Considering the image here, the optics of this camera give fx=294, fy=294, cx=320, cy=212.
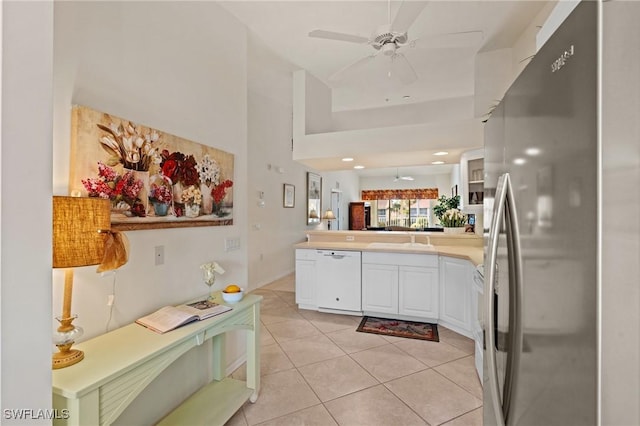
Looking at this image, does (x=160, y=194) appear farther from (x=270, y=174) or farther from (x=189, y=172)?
(x=270, y=174)

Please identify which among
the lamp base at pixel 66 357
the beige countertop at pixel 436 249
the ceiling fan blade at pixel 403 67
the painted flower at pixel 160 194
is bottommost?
the lamp base at pixel 66 357

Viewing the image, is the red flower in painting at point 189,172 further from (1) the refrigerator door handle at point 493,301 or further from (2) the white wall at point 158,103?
(1) the refrigerator door handle at point 493,301

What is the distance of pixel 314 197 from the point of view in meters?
7.48

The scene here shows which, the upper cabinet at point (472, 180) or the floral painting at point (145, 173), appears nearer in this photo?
the floral painting at point (145, 173)

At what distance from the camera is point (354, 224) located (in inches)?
445

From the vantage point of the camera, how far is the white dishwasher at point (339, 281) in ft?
12.4

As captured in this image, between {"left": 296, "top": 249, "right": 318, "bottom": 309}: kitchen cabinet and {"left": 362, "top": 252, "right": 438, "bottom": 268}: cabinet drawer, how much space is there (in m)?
0.73

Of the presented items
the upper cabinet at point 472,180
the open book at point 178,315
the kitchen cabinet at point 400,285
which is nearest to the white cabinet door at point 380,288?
the kitchen cabinet at point 400,285

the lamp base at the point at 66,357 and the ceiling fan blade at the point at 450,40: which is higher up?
the ceiling fan blade at the point at 450,40

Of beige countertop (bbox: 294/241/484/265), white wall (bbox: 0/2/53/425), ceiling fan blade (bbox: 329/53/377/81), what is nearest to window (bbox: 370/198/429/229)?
beige countertop (bbox: 294/241/484/265)

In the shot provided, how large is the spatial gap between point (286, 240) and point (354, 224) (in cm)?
558

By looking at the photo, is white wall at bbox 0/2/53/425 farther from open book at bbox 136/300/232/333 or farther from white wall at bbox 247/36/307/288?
white wall at bbox 247/36/307/288

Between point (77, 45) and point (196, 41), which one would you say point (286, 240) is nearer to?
point (196, 41)

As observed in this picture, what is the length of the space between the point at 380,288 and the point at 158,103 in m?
3.02
